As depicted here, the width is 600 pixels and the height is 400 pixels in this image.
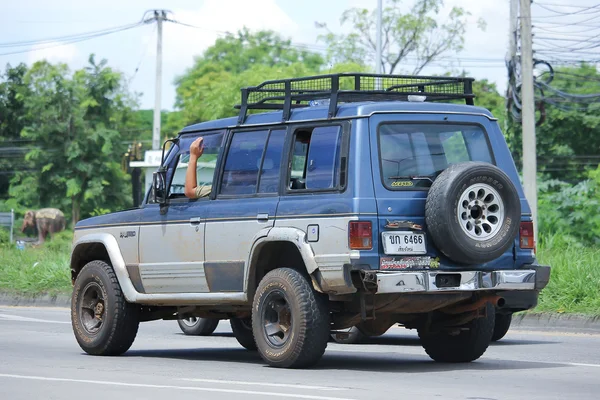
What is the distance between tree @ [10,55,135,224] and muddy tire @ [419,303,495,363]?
5088 centimetres

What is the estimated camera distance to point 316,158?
34.4 feet

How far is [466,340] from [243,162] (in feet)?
8.51

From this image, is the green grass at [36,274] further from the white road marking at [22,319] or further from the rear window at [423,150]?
the rear window at [423,150]

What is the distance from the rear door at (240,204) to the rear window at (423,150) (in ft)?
3.47

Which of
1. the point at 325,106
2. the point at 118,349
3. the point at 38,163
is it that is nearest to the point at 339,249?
the point at 325,106

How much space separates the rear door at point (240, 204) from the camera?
1075cm

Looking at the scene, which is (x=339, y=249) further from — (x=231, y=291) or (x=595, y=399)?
(x=595, y=399)

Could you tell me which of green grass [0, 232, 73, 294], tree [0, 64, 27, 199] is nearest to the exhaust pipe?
green grass [0, 232, 73, 294]

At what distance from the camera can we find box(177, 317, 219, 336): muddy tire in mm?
15227

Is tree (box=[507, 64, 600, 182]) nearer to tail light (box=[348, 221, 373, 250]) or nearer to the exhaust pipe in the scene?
the exhaust pipe

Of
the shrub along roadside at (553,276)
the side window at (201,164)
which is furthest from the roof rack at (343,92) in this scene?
the shrub along roadside at (553,276)

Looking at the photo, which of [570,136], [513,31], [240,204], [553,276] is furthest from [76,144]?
[240,204]

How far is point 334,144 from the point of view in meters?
10.3

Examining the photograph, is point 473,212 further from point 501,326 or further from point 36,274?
point 36,274
